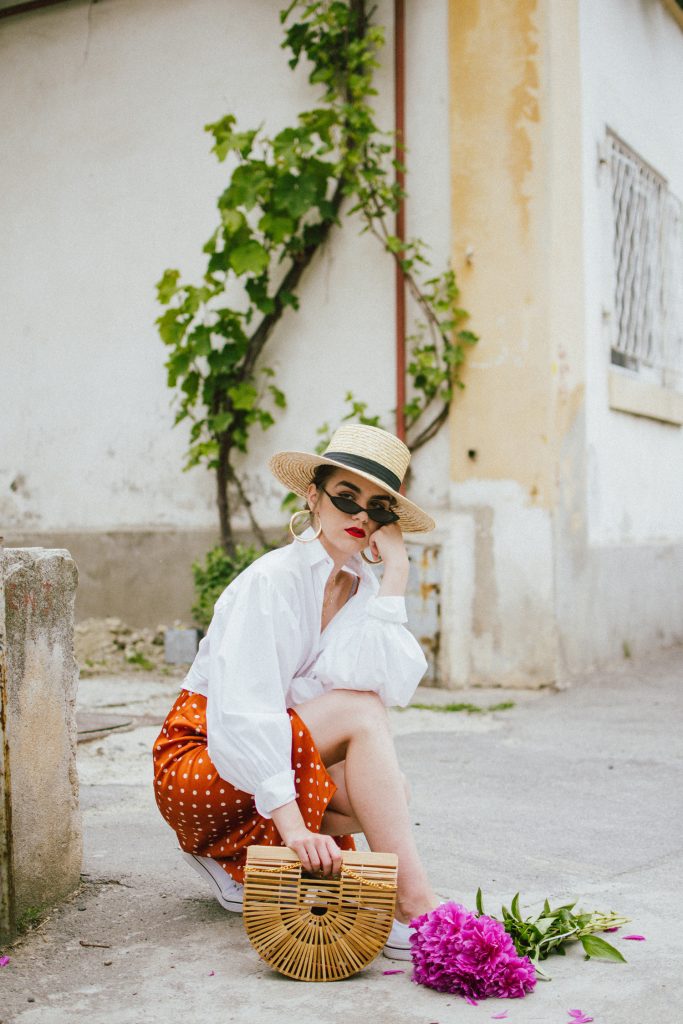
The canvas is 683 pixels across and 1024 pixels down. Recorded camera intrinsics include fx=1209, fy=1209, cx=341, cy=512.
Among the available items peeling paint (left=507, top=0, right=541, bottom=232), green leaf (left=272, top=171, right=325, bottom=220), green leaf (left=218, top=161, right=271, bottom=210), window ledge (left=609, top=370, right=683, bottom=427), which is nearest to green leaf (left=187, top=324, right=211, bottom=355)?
green leaf (left=218, top=161, right=271, bottom=210)

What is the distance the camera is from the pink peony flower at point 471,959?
222cm

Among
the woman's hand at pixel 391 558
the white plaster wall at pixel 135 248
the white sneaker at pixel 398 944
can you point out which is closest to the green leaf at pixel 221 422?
the white plaster wall at pixel 135 248

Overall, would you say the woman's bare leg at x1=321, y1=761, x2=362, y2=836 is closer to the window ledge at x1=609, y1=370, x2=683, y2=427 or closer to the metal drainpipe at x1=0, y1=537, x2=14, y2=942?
the metal drainpipe at x1=0, y1=537, x2=14, y2=942

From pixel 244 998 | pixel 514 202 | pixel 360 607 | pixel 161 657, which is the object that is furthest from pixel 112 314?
pixel 244 998

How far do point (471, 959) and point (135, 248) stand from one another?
19.2 ft

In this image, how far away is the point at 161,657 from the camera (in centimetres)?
686

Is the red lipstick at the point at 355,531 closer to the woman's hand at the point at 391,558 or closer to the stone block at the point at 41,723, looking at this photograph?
the woman's hand at the point at 391,558

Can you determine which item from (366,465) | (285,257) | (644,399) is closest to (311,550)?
(366,465)

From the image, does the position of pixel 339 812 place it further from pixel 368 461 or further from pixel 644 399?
pixel 644 399

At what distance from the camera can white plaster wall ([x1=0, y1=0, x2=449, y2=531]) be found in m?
6.49

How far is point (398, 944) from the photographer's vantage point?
2432 mm

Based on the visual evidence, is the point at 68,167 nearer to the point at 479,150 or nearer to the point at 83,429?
the point at 83,429

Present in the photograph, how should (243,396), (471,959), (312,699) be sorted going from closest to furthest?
(471,959) → (312,699) → (243,396)

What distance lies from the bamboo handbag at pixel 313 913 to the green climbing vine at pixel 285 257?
406 centimetres
